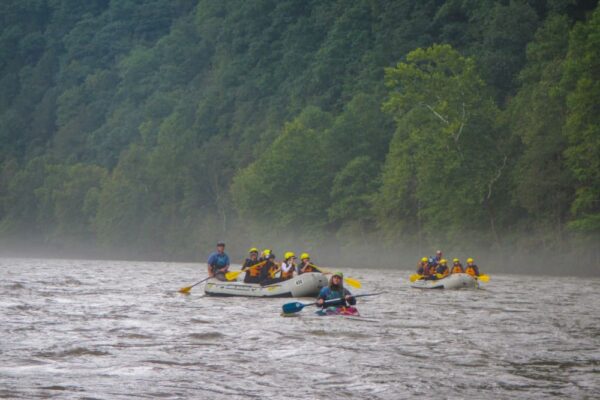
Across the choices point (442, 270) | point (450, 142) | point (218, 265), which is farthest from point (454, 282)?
point (450, 142)

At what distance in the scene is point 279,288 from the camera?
A: 99.0ft

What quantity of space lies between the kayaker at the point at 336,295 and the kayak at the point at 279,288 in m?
4.74

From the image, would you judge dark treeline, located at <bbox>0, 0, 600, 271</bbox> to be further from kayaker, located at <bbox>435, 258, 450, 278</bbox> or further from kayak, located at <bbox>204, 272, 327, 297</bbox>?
kayak, located at <bbox>204, 272, 327, 297</bbox>

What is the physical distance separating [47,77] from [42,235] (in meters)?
63.5

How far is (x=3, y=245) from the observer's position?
126 meters

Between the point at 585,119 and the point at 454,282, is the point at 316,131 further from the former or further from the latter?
the point at 454,282

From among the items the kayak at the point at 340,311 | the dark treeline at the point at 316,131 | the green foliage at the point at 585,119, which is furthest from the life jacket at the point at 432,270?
the kayak at the point at 340,311

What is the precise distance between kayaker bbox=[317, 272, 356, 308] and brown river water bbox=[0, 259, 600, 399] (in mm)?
579

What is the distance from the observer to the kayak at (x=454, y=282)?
36812mm

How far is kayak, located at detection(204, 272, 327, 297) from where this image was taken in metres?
29.6

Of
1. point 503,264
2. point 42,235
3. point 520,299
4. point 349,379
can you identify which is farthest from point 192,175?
point 349,379

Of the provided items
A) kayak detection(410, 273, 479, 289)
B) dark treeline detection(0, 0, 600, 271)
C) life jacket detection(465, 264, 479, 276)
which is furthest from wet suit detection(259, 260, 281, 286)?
dark treeline detection(0, 0, 600, 271)

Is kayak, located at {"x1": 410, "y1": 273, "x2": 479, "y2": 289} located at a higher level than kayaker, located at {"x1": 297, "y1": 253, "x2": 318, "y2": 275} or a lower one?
lower

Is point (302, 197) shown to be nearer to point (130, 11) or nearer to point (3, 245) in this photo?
point (3, 245)
